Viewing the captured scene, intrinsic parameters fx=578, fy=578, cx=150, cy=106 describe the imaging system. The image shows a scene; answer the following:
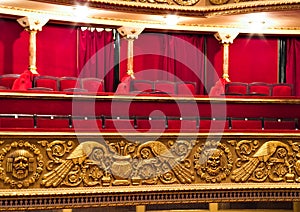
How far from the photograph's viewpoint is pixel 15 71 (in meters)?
3.59

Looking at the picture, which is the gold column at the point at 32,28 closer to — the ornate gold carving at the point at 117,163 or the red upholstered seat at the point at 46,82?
the red upholstered seat at the point at 46,82

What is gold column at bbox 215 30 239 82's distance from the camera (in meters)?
3.86

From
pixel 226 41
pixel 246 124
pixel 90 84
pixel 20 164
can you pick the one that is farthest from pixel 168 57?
pixel 20 164

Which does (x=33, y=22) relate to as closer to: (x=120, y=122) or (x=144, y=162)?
(x=120, y=122)

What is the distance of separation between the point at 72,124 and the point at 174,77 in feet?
5.96

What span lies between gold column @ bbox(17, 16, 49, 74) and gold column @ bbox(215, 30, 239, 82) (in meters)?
1.16

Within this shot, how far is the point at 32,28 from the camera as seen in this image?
3.45 meters

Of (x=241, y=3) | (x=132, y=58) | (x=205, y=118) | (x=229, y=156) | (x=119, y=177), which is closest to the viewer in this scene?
(x=119, y=177)

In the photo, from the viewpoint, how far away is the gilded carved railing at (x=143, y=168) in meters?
2.06

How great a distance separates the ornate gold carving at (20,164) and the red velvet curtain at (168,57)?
6.15ft

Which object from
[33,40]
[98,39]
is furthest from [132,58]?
[33,40]

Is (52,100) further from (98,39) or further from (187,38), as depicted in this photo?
(187,38)

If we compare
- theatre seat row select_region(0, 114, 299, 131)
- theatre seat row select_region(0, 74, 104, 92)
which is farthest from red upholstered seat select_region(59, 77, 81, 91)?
theatre seat row select_region(0, 114, 299, 131)

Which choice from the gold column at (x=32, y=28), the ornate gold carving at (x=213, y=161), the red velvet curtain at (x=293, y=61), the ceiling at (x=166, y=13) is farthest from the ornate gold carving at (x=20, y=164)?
the red velvet curtain at (x=293, y=61)
